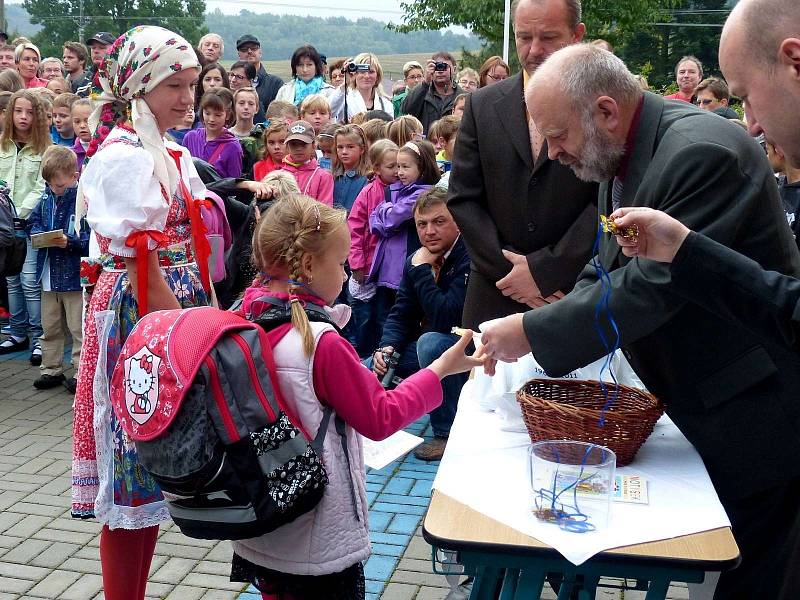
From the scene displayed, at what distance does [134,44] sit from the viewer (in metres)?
2.95

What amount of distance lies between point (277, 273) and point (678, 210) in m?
1.06

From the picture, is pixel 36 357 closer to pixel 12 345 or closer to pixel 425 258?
pixel 12 345

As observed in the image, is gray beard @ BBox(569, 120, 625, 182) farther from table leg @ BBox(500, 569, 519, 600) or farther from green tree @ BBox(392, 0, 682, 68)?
green tree @ BBox(392, 0, 682, 68)

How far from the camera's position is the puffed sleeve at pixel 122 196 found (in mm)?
2797

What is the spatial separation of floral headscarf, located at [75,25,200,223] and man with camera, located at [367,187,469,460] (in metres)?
2.21

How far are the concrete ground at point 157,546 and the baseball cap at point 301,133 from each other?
2804 mm

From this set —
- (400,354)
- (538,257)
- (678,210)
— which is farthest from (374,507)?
(678,210)

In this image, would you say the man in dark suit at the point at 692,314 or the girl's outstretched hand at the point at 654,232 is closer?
the girl's outstretched hand at the point at 654,232

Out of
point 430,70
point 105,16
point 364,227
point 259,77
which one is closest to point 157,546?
point 364,227

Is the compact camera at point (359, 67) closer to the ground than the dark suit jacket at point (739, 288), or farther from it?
closer to the ground

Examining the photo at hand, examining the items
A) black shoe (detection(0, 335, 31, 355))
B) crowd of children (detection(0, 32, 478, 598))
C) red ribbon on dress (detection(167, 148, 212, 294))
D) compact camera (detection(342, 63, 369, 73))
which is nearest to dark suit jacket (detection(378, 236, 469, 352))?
crowd of children (detection(0, 32, 478, 598))

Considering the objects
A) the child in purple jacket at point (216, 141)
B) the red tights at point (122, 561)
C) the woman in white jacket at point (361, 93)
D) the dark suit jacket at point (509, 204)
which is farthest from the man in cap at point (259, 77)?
the red tights at point (122, 561)

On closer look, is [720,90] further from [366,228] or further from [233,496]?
[233,496]

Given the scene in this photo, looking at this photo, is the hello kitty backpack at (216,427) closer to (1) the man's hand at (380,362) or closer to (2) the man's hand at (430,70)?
(1) the man's hand at (380,362)
